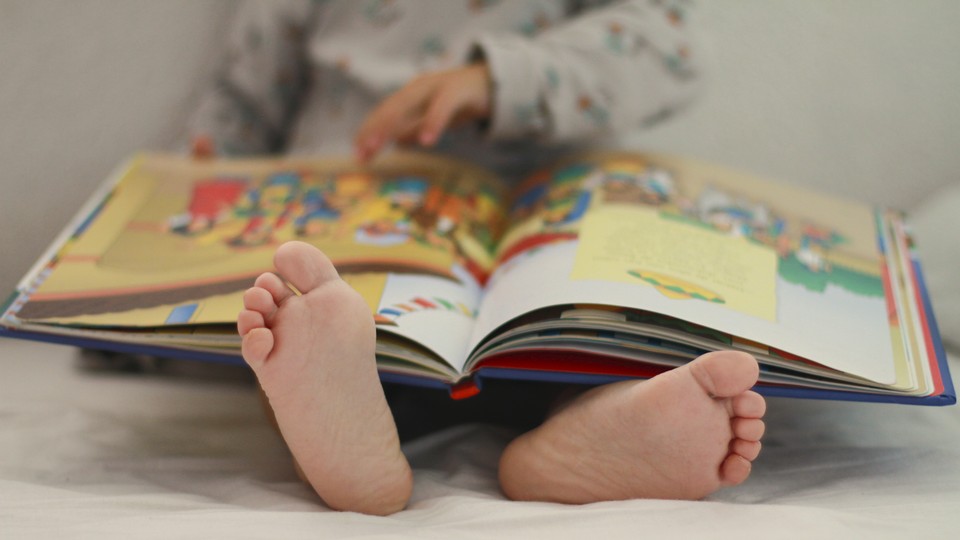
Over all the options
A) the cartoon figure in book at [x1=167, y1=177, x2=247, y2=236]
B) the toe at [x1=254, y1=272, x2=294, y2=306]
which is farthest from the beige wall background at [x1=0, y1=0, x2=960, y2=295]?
the toe at [x1=254, y1=272, x2=294, y2=306]

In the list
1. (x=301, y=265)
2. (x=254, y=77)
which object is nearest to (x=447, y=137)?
(x=254, y=77)

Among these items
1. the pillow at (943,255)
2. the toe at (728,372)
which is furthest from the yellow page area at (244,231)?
the pillow at (943,255)

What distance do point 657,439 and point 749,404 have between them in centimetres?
5

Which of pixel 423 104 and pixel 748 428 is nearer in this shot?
pixel 748 428

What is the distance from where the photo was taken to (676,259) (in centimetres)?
57

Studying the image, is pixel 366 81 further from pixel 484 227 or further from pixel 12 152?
pixel 12 152

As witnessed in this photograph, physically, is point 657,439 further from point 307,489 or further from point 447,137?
point 447,137

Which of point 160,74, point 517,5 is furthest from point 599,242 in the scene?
point 160,74

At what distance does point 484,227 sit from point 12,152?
526mm

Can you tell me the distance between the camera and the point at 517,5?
2.93ft

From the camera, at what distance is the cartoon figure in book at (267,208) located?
652 mm

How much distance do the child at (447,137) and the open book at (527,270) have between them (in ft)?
0.14

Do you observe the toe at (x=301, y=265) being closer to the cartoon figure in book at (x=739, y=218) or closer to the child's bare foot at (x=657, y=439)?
the child's bare foot at (x=657, y=439)

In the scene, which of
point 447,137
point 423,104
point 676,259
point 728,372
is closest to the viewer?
point 728,372
